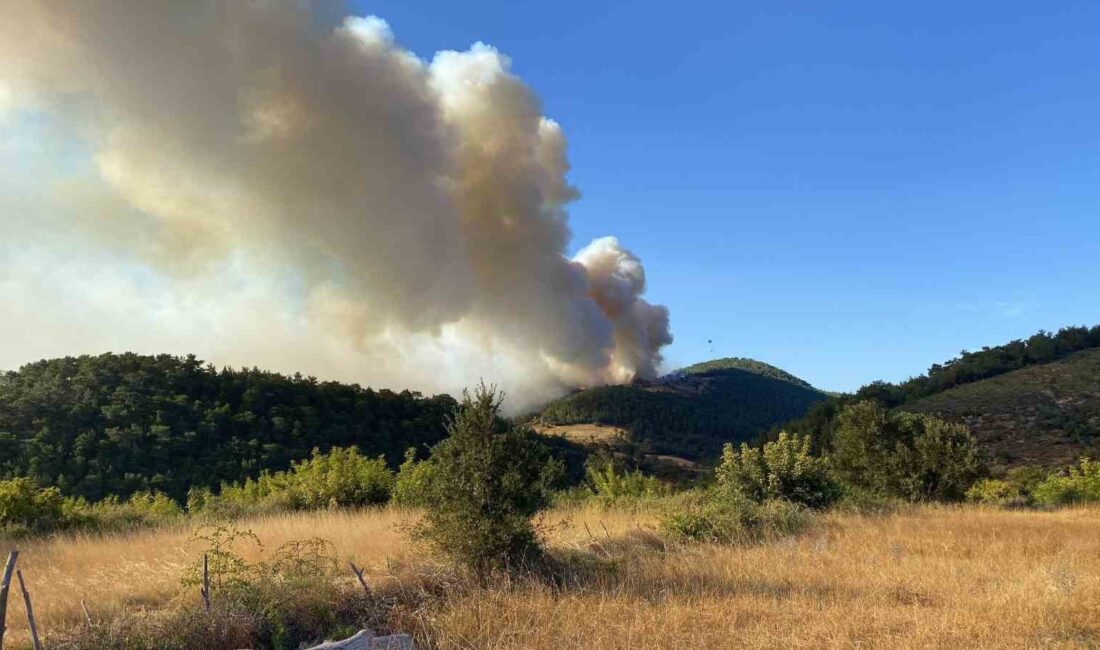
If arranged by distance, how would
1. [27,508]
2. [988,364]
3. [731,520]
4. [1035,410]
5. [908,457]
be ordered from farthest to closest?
[988,364]
[1035,410]
[908,457]
[27,508]
[731,520]

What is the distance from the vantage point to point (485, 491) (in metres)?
8.51

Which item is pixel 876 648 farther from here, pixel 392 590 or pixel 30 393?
pixel 30 393

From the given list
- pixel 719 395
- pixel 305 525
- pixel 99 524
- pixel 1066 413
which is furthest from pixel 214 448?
pixel 719 395

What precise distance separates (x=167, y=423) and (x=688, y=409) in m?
83.4

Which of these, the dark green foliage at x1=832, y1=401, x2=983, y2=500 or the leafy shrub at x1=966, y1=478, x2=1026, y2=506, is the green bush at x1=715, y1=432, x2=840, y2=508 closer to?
the dark green foliage at x1=832, y1=401, x2=983, y2=500

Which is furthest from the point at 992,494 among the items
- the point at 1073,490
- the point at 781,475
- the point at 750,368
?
the point at 750,368

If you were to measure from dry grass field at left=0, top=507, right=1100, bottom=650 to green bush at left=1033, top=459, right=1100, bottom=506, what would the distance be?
1255 cm

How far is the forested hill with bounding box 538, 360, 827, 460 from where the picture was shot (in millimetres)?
87375

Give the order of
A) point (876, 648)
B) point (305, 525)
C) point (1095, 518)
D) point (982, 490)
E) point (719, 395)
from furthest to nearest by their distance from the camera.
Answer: point (719, 395) → point (982, 490) → point (1095, 518) → point (305, 525) → point (876, 648)

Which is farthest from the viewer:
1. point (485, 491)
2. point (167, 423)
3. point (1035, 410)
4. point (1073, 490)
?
point (1035, 410)

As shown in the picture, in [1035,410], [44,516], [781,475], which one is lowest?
[44,516]

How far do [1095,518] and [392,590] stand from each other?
17.1 meters

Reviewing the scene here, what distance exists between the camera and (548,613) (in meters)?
6.66

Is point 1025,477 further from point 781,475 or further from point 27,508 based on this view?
point 27,508
